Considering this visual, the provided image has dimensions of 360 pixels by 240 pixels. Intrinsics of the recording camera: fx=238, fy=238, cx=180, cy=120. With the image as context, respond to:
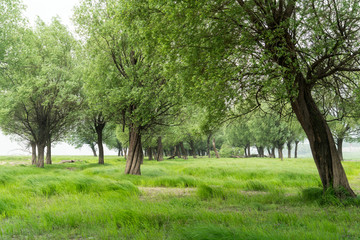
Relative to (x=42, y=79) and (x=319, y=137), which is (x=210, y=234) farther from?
(x=42, y=79)

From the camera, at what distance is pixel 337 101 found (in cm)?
1205

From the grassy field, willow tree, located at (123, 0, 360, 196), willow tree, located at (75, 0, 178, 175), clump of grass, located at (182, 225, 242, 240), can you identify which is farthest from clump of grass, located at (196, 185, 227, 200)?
willow tree, located at (75, 0, 178, 175)

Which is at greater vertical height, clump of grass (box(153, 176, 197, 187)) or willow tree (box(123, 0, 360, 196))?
willow tree (box(123, 0, 360, 196))

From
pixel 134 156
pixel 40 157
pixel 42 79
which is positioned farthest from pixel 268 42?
pixel 40 157

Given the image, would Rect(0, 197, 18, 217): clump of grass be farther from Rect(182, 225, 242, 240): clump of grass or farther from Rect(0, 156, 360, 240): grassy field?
Rect(182, 225, 242, 240): clump of grass

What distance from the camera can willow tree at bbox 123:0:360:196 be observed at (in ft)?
27.1

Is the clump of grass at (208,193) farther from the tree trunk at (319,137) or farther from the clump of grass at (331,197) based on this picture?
the tree trunk at (319,137)

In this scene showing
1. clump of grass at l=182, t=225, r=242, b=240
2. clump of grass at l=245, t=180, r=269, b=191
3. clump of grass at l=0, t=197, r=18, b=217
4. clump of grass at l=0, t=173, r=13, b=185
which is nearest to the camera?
clump of grass at l=182, t=225, r=242, b=240

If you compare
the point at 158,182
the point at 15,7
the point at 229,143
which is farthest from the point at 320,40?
the point at 229,143

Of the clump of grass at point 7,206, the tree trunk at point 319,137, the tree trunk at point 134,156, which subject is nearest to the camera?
the clump of grass at point 7,206

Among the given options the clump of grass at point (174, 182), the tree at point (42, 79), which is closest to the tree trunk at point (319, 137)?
the clump of grass at point (174, 182)

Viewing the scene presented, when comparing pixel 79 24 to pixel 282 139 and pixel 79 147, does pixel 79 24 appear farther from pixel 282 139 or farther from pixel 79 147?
pixel 79 147

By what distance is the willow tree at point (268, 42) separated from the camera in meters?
8.25

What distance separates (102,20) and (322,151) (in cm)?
1762
